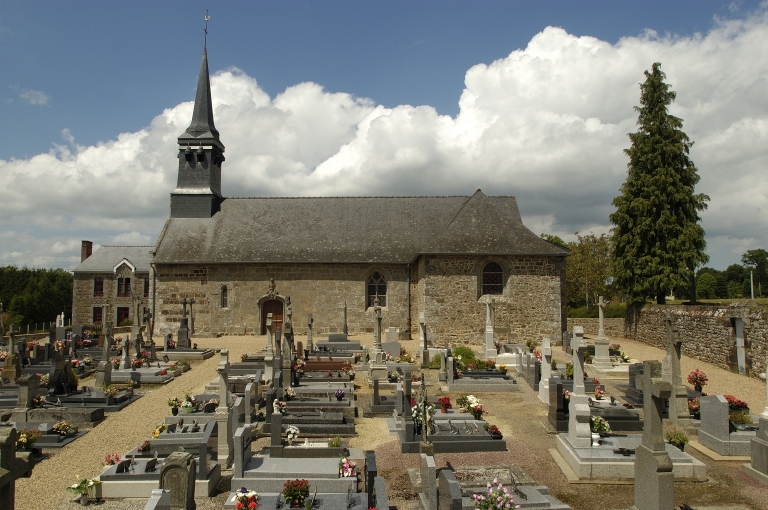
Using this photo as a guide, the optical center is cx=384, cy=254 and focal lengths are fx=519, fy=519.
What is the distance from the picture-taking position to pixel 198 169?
91.9 feet

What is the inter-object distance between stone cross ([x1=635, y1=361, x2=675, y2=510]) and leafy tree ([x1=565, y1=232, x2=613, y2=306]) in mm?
35871

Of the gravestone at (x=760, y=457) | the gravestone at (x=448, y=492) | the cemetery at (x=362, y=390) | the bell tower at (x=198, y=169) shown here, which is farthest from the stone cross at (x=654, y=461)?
the bell tower at (x=198, y=169)

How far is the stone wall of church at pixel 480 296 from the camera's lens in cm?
2239

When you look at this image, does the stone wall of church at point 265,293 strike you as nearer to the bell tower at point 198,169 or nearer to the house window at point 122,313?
the bell tower at point 198,169

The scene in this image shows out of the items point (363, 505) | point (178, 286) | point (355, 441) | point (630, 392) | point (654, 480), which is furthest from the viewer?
point (178, 286)

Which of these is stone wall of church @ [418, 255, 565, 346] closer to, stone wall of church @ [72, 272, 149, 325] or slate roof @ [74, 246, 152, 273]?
stone wall of church @ [72, 272, 149, 325]

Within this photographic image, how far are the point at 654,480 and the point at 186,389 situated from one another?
476 inches

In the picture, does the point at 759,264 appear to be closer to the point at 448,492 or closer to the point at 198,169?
the point at 198,169


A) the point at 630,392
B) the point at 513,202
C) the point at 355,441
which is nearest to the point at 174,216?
the point at 513,202

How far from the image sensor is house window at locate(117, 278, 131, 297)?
115 ft

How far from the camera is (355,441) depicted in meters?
9.42

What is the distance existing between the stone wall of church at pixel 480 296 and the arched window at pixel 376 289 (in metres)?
3.39

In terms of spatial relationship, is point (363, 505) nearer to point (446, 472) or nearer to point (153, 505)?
point (446, 472)

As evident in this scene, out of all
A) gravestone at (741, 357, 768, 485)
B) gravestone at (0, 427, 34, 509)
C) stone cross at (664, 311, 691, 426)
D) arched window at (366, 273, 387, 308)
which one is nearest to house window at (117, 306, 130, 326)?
arched window at (366, 273, 387, 308)
